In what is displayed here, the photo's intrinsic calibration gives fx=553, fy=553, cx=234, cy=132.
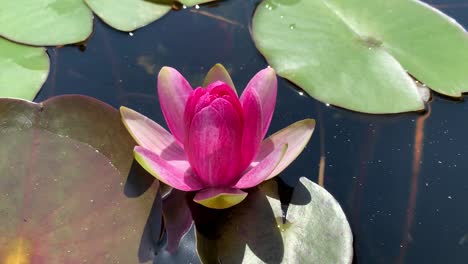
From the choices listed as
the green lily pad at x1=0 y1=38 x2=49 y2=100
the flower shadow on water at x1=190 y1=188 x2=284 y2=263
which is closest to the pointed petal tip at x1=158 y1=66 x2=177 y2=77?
the flower shadow on water at x1=190 y1=188 x2=284 y2=263

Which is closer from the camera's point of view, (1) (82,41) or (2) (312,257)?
(2) (312,257)

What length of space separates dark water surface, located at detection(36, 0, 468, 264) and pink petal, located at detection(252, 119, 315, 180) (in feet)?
0.35

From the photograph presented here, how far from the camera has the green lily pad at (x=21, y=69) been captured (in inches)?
62.9

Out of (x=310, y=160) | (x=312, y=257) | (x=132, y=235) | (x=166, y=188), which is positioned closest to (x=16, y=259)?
(x=132, y=235)

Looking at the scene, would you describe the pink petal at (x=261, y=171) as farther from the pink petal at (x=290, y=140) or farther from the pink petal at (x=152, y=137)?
the pink petal at (x=152, y=137)

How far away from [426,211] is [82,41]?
1.17 m

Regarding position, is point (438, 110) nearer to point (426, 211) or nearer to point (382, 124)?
point (382, 124)

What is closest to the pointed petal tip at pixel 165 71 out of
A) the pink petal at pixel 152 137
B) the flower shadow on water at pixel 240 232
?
the pink petal at pixel 152 137

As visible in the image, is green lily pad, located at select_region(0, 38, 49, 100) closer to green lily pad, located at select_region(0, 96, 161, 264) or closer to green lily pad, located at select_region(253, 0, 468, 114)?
green lily pad, located at select_region(0, 96, 161, 264)

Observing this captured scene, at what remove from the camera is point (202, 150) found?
127cm

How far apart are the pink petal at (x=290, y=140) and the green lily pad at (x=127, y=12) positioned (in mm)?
710

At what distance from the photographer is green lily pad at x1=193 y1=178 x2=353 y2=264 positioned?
1.24m

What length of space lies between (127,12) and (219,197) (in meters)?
0.89

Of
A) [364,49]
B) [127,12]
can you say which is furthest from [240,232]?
[127,12]
